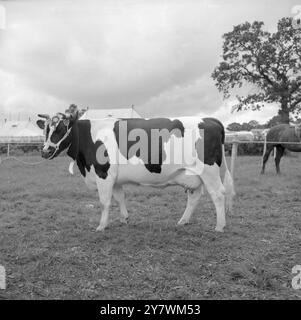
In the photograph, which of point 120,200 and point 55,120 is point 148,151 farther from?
point 55,120

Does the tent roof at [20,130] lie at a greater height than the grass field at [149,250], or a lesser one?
greater

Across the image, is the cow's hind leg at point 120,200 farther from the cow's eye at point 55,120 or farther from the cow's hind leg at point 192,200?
the cow's eye at point 55,120

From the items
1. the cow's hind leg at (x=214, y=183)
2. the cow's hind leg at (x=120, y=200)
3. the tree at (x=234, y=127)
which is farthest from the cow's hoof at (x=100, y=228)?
the tree at (x=234, y=127)

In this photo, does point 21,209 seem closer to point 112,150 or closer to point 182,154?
point 112,150

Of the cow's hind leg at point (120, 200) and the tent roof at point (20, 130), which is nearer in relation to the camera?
the cow's hind leg at point (120, 200)

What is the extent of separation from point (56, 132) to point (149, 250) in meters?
2.28

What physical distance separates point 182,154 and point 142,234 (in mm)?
1351

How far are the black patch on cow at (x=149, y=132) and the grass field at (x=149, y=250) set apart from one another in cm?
109

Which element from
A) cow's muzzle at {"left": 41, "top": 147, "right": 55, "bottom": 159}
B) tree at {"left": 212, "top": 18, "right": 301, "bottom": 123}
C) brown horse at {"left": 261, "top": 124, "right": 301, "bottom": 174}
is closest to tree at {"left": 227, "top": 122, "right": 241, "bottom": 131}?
tree at {"left": 212, "top": 18, "right": 301, "bottom": 123}

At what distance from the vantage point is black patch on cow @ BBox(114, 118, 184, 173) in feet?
18.7

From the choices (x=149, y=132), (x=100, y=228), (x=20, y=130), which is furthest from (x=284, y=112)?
(x=100, y=228)

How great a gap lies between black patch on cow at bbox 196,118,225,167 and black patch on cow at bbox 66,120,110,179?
152 centimetres

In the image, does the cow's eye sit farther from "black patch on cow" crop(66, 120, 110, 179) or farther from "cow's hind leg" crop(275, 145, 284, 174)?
"cow's hind leg" crop(275, 145, 284, 174)

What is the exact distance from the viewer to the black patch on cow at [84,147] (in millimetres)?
5867
